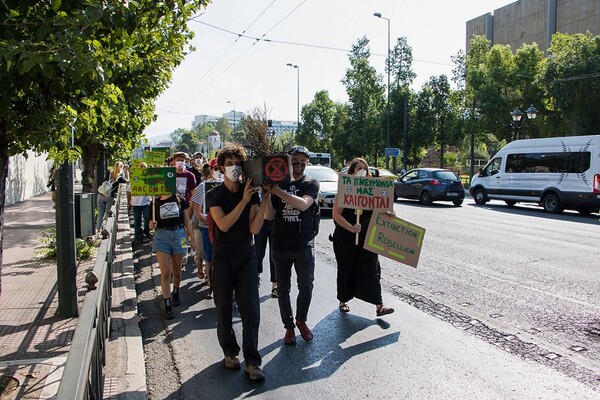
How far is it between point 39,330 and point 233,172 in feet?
8.97

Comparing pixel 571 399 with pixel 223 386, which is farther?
pixel 223 386

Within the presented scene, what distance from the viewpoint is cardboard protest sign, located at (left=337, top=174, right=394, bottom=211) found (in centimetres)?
570

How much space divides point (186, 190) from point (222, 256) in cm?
378

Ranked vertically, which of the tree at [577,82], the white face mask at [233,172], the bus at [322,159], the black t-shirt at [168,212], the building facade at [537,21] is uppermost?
the building facade at [537,21]

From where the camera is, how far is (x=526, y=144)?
1992 cm

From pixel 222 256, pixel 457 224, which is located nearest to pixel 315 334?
pixel 222 256

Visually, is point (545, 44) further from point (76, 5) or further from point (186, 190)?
point (76, 5)

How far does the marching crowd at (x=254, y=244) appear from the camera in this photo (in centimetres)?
439

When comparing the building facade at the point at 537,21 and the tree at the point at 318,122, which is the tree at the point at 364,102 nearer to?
the tree at the point at 318,122

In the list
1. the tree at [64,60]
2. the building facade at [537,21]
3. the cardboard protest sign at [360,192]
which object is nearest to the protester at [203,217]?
the tree at [64,60]

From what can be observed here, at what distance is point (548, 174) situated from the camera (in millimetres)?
18812

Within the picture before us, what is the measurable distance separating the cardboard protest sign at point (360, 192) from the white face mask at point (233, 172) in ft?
5.30

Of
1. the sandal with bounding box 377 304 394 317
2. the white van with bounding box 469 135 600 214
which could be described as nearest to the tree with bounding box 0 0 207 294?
the sandal with bounding box 377 304 394 317

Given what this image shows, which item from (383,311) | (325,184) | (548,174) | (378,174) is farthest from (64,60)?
(548,174)
